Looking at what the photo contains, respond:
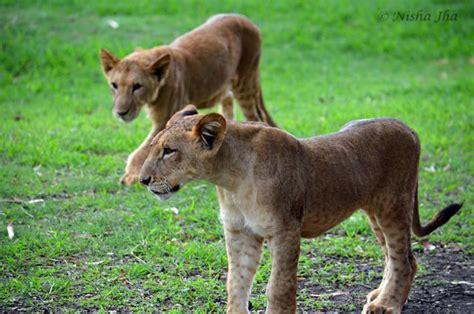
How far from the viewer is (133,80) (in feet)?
28.7

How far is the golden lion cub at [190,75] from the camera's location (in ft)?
28.8

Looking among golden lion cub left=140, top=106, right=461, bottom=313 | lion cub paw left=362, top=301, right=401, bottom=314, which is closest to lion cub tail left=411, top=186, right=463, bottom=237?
golden lion cub left=140, top=106, right=461, bottom=313

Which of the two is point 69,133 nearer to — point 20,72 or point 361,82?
point 20,72

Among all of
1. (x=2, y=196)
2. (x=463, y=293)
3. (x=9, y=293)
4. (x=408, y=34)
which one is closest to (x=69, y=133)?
(x=2, y=196)

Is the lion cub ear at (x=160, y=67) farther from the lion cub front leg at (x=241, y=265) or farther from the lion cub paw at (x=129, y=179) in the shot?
the lion cub front leg at (x=241, y=265)

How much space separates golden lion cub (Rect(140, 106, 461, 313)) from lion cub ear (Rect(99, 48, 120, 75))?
347cm

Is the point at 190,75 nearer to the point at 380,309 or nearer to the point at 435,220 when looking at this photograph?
the point at 435,220

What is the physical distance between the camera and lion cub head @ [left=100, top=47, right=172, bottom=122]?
873cm

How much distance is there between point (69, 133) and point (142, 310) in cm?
493

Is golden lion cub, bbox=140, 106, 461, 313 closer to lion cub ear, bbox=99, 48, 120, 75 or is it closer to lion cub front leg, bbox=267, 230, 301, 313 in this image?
lion cub front leg, bbox=267, 230, 301, 313

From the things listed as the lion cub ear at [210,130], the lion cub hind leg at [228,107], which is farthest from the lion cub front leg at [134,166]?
the lion cub ear at [210,130]

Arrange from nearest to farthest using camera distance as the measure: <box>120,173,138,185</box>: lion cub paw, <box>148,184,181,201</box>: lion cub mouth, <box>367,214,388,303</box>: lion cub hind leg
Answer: <box>148,184,181,201</box>: lion cub mouth < <box>367,214,388,303</box>: lion cub hind leg < <box>120,173,138,185</box>: lion cub paw

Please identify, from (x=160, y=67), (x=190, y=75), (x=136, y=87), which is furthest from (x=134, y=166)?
(x=190, y=75)

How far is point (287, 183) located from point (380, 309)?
1.17m
